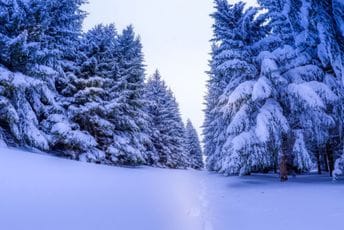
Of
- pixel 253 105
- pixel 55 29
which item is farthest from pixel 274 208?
pixel 55 29

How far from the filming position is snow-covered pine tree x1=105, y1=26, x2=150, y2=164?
1678 cm

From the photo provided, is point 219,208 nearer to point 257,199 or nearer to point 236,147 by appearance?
point 257,199

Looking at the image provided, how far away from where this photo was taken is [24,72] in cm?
1142

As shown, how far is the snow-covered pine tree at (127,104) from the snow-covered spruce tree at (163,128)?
8163mm

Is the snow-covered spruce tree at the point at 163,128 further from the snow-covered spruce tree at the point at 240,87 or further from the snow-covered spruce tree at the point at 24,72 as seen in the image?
the snow-covered spruce tree at the point at 24,72

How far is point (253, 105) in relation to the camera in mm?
12203

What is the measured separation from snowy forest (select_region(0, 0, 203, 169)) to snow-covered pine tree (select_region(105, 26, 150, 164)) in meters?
0.06

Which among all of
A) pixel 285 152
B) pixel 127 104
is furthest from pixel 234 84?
pixel 127 104

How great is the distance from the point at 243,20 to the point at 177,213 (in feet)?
34.1

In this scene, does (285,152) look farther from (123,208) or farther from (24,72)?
(24,72)

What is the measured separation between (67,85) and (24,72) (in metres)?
→ 4.31

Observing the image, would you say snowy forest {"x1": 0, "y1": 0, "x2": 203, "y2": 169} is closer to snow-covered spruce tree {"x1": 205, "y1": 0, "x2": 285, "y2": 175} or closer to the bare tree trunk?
snow-covered spruce tree {"x1": 205, "y1": 0, "x2": 285, "y2": 175}

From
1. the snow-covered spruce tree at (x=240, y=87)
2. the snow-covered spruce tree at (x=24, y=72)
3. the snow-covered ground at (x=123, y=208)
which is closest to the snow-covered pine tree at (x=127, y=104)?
the snow-covered spruce tree at (x=24, y=72)

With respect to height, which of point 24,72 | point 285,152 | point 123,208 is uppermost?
point 24,72
